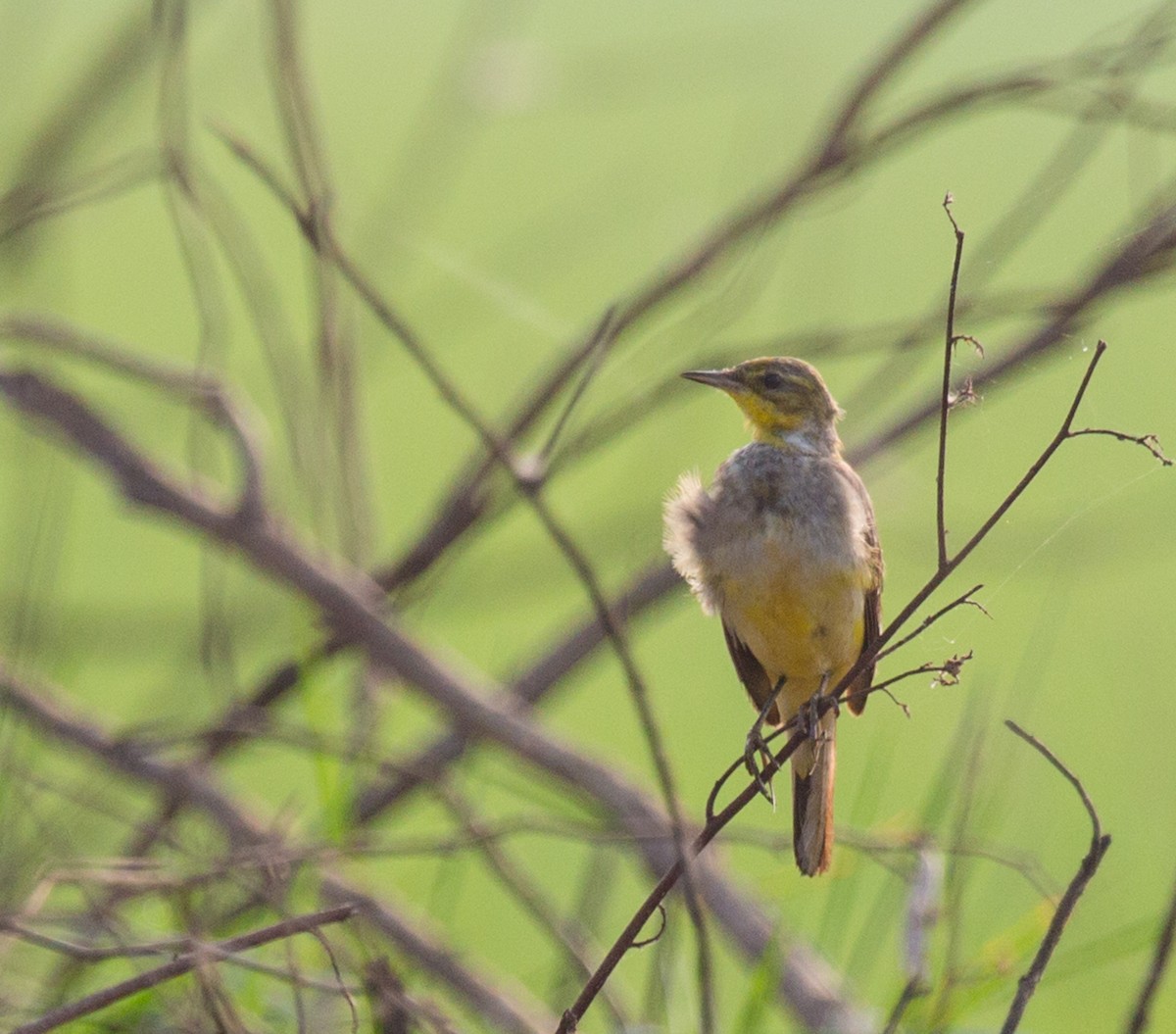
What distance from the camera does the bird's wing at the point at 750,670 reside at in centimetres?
307

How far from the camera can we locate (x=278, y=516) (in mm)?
3404

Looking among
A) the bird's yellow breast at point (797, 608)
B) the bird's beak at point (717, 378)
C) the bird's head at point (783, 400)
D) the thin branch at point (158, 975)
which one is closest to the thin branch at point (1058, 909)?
the thin branch at point (158, 975)

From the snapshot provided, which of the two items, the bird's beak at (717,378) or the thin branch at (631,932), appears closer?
the thin branch at (631,932)

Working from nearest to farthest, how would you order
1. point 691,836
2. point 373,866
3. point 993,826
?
point 993,826, point 691,836, point 373,866

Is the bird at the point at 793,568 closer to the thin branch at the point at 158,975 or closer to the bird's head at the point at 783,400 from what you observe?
the bird's head at the point at 783,400

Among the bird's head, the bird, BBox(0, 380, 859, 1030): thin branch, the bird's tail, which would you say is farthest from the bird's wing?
the bird's head

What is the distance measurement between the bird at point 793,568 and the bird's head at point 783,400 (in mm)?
199

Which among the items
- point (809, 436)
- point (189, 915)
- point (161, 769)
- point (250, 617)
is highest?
point (809, 436)

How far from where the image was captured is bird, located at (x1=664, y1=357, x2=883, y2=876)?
9.13 ft

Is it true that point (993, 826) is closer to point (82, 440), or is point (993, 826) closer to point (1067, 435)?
point (1067, 435)

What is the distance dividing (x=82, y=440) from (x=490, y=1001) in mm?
1444

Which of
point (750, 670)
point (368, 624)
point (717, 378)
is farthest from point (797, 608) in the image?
point (368, 624)

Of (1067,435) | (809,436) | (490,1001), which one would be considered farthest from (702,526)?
(1067,435)

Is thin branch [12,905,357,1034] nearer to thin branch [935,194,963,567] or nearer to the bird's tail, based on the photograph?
thin branch [935,194,963,567]
